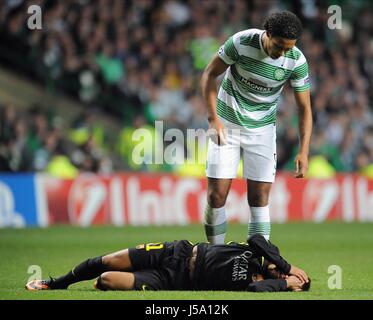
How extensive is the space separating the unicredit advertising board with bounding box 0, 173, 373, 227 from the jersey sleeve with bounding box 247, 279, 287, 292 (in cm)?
798

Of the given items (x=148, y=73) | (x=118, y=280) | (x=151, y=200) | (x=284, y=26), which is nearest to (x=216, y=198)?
(x=118, y=280)

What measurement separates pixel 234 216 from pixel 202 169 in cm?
171

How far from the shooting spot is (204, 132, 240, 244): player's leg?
841 cm

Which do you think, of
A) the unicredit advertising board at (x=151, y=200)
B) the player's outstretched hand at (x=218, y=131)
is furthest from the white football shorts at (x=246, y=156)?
the unicredit advertising board at (x=151, y=200)

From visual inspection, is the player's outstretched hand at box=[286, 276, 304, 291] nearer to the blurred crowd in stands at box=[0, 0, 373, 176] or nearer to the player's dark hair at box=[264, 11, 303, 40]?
the player's dark hair at box=[264, 11, 303, 40]

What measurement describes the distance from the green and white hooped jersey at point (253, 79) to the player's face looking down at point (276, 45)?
0.09 metres

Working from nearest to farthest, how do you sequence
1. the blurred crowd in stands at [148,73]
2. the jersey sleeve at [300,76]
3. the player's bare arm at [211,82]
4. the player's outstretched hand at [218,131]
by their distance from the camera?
1. the player's outstretched hand at [218,131]
2. the player's bare arm at [211,82]
3. the jersey sleeve at [300,76]
4. the blurred crowd in stands at [148,73]

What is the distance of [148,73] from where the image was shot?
62.0 ft

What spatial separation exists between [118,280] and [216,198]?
161cm

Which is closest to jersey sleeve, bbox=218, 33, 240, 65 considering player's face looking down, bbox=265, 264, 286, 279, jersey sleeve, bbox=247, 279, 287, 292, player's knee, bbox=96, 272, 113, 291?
player's face looking down, bbox=265, 264, 286, 279

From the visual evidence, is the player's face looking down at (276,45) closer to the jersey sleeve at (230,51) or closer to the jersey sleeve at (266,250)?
the jersey sleeve at (230,51)

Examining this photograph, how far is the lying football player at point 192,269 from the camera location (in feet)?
23.6
